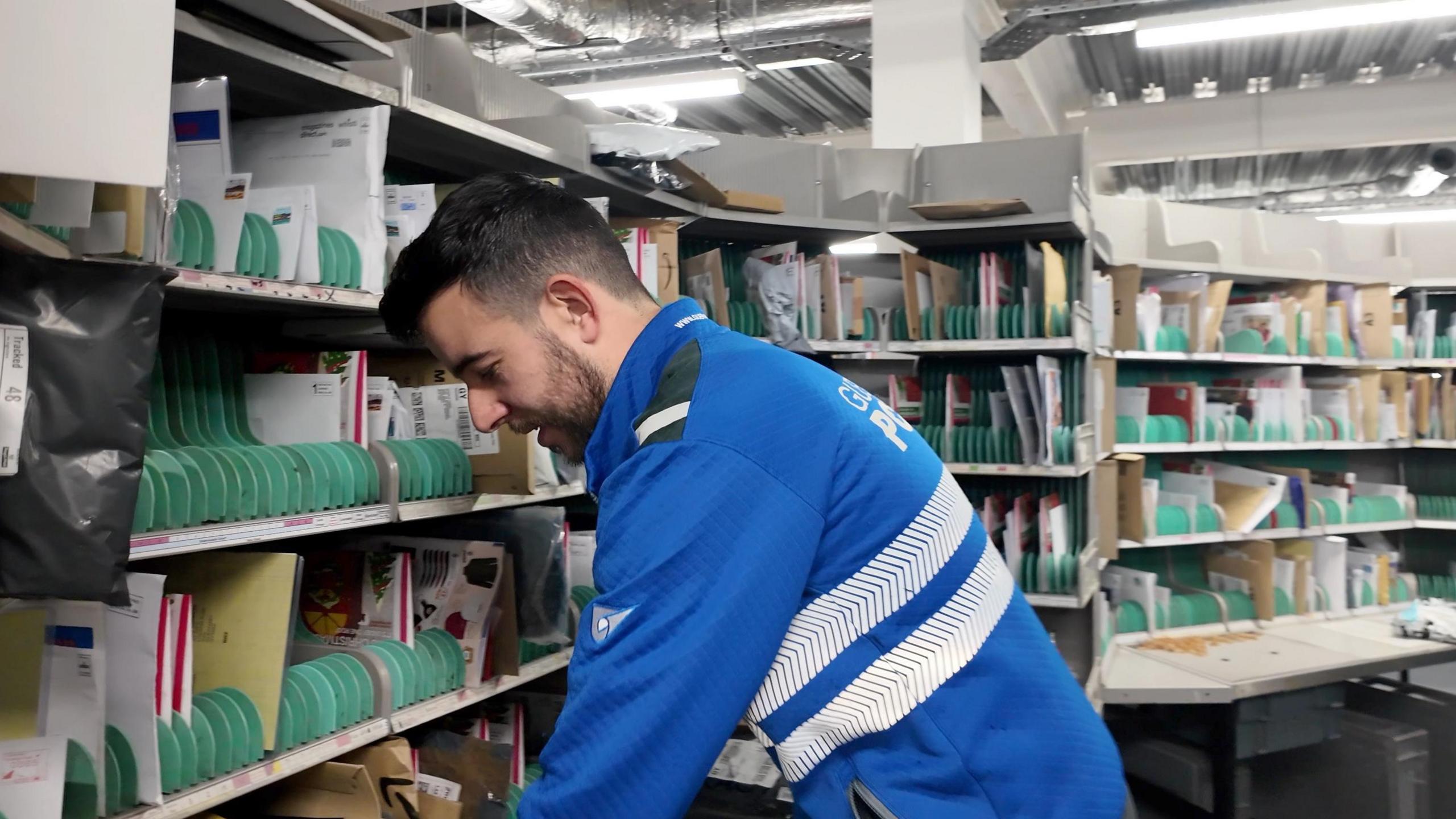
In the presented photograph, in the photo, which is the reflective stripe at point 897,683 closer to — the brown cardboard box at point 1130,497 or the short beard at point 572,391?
the short beard at point 572,391

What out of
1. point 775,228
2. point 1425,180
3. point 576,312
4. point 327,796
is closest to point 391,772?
point 327,796

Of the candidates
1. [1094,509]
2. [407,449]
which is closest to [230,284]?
[407,449]

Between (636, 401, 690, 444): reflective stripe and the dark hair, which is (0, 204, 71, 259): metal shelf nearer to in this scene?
the dark hair

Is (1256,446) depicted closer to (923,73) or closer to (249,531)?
(923,73)

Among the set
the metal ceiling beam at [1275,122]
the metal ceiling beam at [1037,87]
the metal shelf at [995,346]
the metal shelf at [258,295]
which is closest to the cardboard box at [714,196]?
the metal shelf at [995,346]

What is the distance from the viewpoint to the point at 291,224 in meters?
1.74

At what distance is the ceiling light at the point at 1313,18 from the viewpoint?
516cm

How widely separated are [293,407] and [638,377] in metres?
1.05

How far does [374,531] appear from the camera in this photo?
7.84 ft

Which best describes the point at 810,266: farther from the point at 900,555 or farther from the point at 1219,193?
the point at 1219,193

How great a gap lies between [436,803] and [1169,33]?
18.3ft

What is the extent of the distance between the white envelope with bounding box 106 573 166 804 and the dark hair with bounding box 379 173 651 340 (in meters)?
0.56

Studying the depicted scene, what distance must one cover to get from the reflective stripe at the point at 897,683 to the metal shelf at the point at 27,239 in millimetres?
1041

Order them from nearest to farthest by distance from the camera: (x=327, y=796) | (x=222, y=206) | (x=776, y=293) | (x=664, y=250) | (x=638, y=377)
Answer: (x=638, y=377)
(x=222, y=206)
(x=327, y=796)
(x=664, y=250)
(x=776, y=293)
